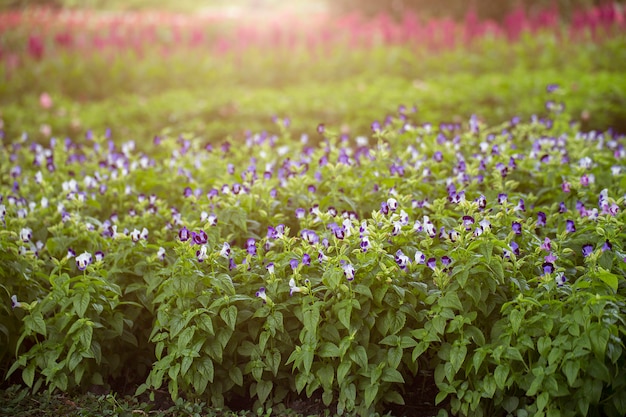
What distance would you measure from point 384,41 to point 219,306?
25.5 ft

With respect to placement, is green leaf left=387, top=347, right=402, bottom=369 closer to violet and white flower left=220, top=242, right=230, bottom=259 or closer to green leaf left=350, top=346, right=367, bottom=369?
green leaf left=350, top=346, right=367, bottom=369

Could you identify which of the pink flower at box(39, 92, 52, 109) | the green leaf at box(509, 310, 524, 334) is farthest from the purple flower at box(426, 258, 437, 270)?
the pink flower at box(39, 92, 52, 109)

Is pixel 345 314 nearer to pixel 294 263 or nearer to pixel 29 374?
pixel 294 263

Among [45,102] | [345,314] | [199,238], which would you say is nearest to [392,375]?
[345,314]

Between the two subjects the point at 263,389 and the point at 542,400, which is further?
the point at 263,389

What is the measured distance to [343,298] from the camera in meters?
3.17

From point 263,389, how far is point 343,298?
56 centimetres

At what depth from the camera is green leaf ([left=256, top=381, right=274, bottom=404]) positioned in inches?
127

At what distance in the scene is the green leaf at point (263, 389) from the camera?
324 cm

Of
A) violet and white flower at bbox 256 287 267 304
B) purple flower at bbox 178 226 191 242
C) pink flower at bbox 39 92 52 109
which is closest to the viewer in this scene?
violet and white flower at bbox 256 287 267 304

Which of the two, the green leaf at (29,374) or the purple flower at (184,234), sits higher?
the purple flower at (184,234)

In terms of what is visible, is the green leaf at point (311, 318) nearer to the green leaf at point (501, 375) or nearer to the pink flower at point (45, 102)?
the green leaf at point (501, 375)

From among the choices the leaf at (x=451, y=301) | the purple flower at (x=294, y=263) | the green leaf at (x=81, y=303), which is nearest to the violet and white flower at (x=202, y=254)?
the purple flower at (x=294, y=263)

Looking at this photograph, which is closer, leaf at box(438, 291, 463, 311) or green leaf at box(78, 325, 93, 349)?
leaf at box(438, 291, 463, 311)
